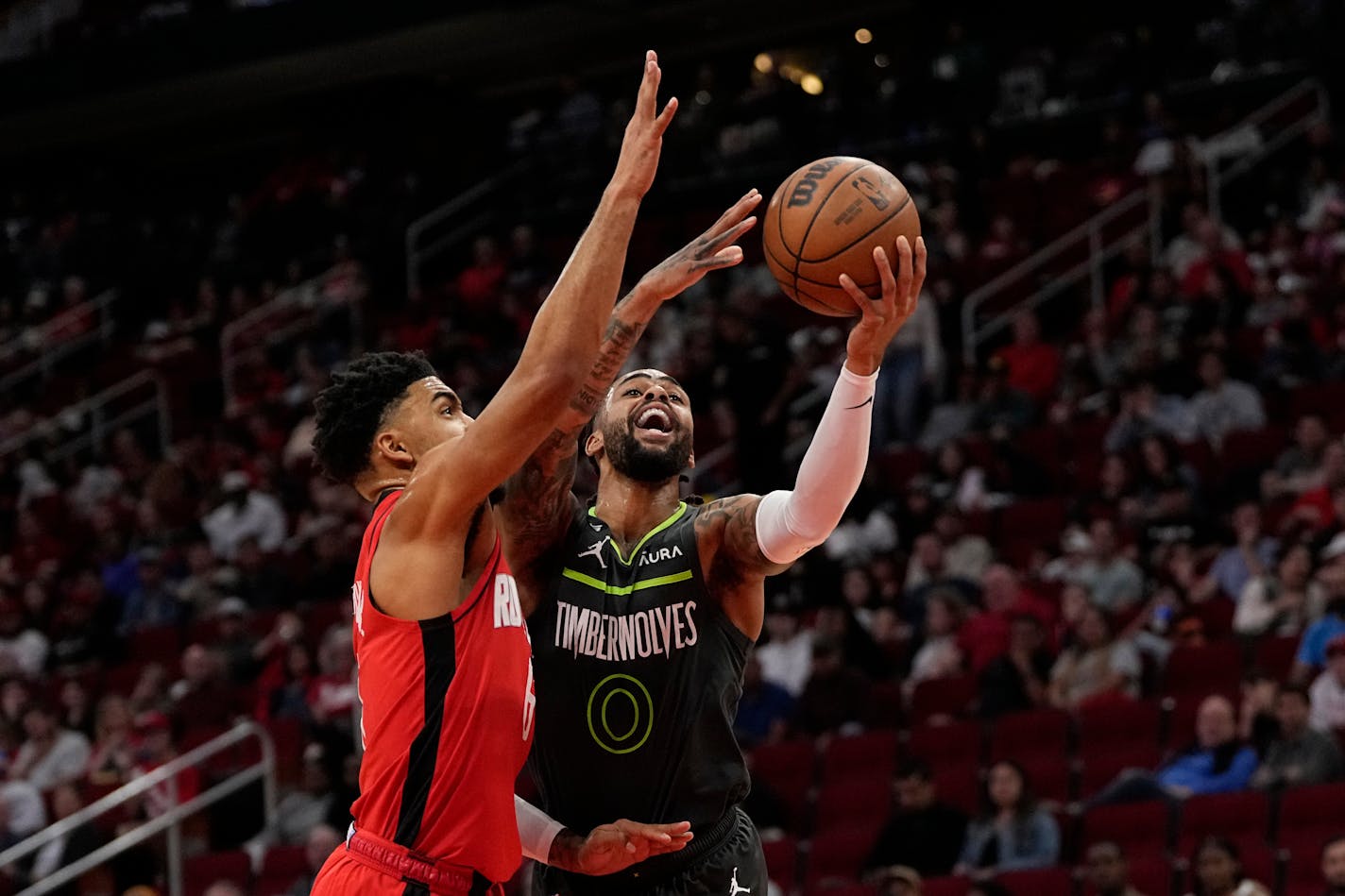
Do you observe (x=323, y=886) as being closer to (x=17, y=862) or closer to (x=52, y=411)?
(x=17, y=862)

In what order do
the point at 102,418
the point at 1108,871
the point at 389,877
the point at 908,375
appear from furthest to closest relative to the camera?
the point at 102,418, the point at 908,375, the point at 1108,871, the point at 389,877

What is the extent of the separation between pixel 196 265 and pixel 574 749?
19092mm

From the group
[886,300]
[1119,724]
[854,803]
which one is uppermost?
[886,300]

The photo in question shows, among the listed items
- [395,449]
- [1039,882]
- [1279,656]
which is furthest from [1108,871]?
[395,449]

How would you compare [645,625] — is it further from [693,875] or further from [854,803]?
[854,803]

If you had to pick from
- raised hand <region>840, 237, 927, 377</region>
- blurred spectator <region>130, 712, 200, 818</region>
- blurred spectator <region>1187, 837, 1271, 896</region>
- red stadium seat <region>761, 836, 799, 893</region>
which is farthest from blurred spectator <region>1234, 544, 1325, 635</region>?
blurred spectator <region>130, 712, 200, 818</region>

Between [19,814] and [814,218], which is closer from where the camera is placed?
[814,218]

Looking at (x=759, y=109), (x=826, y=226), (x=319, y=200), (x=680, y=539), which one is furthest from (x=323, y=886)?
(x=319, y=200)

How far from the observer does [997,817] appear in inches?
373

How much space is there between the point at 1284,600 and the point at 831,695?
8.39 ft

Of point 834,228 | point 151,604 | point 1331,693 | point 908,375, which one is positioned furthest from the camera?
point 151,604

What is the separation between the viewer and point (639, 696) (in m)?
4.77

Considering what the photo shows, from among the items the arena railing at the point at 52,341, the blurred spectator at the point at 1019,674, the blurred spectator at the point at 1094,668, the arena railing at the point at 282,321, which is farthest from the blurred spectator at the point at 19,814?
the arena railing at the point at 52,341

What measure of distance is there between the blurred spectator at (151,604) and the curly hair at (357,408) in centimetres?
1160
